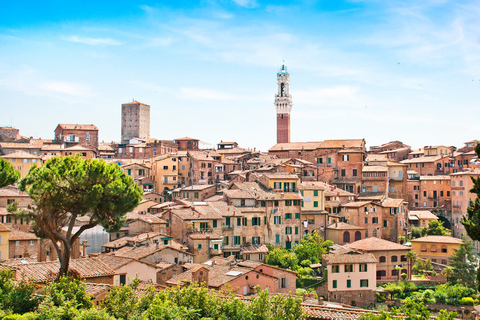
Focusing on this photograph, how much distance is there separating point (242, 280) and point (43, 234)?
52.3 ft

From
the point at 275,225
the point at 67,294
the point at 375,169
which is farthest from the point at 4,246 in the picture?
the point at 375,169

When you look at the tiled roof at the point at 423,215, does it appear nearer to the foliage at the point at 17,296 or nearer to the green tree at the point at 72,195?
the green tree at the point at 72,195

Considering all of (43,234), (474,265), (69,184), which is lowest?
(474,265)

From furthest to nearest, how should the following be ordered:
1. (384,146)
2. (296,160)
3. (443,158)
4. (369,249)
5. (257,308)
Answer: (384,146), (443,158), (296,160), (369,249), (257,308)

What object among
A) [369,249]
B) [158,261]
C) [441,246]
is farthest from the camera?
[441,246]

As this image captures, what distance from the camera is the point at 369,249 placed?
47.9 metres

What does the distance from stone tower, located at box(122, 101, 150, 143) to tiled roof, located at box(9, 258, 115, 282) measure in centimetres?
8270

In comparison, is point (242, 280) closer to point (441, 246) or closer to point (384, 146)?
point (441, 246)

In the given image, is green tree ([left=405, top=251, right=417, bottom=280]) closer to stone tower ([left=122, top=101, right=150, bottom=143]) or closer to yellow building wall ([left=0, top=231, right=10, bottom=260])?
yellow building wall ([left=0, top=231, right=10, bottom=260])

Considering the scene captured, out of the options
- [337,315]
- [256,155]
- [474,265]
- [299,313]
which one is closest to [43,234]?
[299,313]

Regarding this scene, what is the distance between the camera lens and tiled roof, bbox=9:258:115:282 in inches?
981

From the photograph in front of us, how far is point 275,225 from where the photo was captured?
5106 centimetres

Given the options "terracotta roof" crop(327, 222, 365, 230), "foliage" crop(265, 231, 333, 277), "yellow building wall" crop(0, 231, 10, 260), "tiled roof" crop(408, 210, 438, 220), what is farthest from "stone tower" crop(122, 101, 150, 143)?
"yellow building wall" crop(0, 231, 10, 260)

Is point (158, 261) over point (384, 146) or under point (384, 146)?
under
